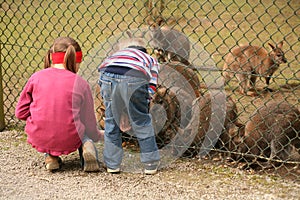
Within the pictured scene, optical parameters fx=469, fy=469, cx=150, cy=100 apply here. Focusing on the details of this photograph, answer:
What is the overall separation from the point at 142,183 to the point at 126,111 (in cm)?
58

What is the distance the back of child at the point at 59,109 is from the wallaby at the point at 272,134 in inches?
52.3

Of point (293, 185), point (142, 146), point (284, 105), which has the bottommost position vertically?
point (293, 185)

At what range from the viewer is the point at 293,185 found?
11.7 ft

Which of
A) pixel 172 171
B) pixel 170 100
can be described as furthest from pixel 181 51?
pixel 172 171

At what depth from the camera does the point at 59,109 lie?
365cm

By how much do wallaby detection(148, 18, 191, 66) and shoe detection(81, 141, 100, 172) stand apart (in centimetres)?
314

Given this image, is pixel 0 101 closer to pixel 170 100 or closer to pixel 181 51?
pixel 170 100

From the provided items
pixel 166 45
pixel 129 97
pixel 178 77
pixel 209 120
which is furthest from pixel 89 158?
pixel 166 45

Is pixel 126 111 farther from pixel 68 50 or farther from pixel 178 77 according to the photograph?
pixel 178 77

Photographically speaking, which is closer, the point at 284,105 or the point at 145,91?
the point at 145,91

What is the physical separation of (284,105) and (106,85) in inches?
62.3

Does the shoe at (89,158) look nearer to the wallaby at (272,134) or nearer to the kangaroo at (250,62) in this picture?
the wallaby at (272,134)

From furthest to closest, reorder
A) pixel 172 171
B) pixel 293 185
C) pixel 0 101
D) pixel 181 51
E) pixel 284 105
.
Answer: pixel 181 51 < pixel 0 101 < pixel 284 105 < pixel 172 171 < pixel 293 185

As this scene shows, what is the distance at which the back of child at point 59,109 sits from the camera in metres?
3.66
